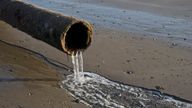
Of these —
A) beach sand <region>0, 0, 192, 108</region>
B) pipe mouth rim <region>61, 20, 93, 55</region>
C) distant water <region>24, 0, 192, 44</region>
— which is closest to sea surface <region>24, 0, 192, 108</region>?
distant water <region>24, 0, 192, 44</region>

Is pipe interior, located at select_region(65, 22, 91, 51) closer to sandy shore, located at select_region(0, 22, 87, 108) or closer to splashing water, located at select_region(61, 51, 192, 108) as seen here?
splashing water, located at select_region(61, 51, 192, 108)

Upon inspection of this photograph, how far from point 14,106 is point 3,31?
4.56 meters

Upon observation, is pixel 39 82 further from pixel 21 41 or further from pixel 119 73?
pixel 21 41

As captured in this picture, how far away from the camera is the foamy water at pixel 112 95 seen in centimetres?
633

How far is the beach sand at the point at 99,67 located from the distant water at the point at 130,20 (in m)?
0.84

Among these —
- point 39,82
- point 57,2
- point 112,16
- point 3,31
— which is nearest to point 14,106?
point 39,82

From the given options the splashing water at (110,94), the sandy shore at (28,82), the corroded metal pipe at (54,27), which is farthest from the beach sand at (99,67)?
the corroded metal pipe at (54,27)

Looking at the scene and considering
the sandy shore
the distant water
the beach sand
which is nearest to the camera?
the sandy shore

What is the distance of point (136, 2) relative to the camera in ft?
54.1

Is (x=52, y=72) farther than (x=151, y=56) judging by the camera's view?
No

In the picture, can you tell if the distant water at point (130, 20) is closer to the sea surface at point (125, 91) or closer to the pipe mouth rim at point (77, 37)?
the sea surface at point (125, 91)

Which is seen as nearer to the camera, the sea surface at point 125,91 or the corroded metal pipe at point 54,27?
the corroded metal pipe at point 54,27

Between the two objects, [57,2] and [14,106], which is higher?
[57,2]

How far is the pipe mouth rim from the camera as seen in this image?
6.30 meters
